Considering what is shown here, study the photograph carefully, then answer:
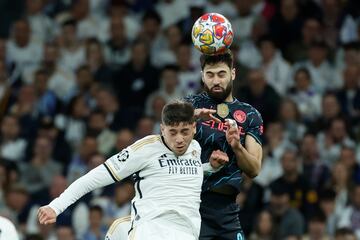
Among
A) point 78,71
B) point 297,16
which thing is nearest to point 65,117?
point 78,71

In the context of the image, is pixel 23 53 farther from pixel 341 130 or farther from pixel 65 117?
pixel 341 130

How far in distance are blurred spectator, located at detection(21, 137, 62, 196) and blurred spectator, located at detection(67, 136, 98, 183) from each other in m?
0.24

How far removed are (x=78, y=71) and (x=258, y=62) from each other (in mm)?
2704

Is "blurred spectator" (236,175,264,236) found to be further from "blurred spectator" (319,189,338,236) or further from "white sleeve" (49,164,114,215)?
"white sleeve" (49,164,114,215)

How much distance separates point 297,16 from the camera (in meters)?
Result: 17.1

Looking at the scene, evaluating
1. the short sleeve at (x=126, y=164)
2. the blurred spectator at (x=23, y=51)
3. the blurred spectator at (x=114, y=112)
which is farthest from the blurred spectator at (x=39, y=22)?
the short sleeve at (x=126, y=164)

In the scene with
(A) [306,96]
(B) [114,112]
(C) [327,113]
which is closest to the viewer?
(C) [327,113]

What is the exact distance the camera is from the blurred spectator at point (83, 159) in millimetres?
15656

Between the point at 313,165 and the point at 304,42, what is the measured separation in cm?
250

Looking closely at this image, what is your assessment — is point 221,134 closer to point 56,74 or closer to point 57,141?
point 57,141

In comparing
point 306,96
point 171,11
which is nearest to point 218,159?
point 306,96

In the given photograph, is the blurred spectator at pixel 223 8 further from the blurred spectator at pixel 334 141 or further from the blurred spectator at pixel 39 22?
the blurred spectator at pixel 334 141

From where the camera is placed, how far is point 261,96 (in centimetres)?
1574

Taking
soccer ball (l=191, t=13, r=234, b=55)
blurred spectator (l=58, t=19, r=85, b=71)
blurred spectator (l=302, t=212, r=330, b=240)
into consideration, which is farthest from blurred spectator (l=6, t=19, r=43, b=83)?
soccer ball (l=191, t=13, r=234, b=55)
